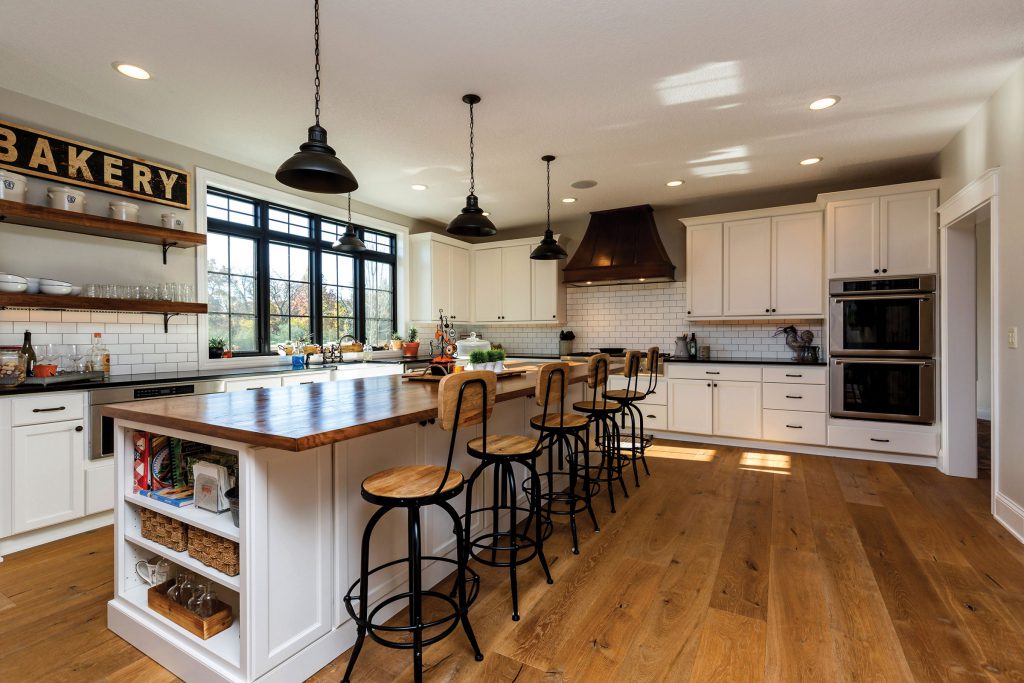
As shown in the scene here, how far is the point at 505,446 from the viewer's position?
227cm

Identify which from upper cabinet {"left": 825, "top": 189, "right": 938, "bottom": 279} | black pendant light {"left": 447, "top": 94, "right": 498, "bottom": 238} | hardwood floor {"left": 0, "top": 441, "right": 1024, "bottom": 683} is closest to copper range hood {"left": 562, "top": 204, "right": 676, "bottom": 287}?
upper cabinet {"left": 825, "top": 189, "right": 938, "bottom": 279}

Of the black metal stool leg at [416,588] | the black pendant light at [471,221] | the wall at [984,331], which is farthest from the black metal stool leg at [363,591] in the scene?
the wall at [984,331]

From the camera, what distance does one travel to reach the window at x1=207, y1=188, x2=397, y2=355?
14.0ft

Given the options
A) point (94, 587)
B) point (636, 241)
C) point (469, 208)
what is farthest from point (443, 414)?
point (636, 241)

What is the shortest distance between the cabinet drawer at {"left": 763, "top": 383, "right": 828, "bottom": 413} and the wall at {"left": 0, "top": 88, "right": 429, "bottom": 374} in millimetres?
→ 5271

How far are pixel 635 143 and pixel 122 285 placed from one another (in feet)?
13.0

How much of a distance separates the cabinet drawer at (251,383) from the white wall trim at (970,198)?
5.10 m

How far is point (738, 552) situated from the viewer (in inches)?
102

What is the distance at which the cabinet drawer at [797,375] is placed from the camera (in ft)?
15.2

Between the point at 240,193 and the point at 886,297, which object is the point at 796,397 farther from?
the point at 240,193

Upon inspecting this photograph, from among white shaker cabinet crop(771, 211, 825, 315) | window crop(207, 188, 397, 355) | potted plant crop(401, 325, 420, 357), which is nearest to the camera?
window crop(207, 188, 397, 355)

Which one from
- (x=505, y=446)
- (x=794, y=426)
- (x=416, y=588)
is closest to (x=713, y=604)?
(x=505, y=446)

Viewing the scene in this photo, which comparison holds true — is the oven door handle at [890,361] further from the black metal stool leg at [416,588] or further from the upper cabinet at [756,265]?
the black metal stool leg at [416,588]

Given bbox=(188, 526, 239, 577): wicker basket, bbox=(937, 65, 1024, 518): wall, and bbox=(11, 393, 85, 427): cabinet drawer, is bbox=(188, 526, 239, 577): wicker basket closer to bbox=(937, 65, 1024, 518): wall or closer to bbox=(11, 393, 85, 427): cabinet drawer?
bbox=(11, 393, 85, 427): cabinet drawer
